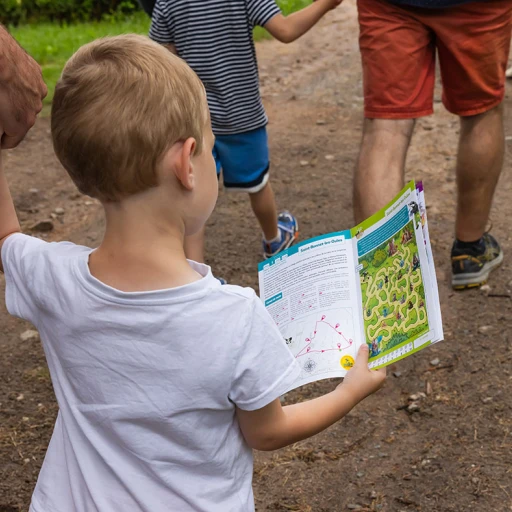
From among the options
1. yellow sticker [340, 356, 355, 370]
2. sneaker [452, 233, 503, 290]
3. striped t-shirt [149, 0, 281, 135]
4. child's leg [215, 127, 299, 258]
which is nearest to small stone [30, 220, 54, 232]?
child's leg [215, 127, 299, 258]

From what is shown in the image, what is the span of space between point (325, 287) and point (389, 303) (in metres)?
0.13

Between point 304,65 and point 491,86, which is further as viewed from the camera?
point 304,65

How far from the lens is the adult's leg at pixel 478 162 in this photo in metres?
3.12

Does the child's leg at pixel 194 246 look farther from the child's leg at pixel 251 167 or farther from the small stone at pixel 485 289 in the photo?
the small stone at pixel 485 289

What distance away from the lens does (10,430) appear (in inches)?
Answer: 108

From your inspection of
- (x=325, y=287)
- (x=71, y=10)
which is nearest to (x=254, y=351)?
(x=325, y=287)

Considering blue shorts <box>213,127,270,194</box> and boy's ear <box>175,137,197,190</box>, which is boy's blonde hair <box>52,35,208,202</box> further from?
blue shorts <box>213,127,270,194</box>

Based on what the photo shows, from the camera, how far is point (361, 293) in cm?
169

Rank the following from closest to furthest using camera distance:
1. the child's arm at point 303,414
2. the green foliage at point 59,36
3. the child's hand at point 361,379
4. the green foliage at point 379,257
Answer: the child's arm at point 303,414 → the child's hand at point 361,379 → the green foliage at point 379,257 → the green foliage at point 59,36

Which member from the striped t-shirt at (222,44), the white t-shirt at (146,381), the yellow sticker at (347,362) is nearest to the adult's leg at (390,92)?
the striped t-shirt at (222,44)

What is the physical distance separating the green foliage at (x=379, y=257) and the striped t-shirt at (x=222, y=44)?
1599mm

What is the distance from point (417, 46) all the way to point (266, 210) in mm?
1003

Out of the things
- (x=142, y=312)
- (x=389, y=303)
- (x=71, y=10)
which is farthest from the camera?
(x=71, y=10)

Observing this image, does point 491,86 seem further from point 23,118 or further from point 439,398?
point 23,118
